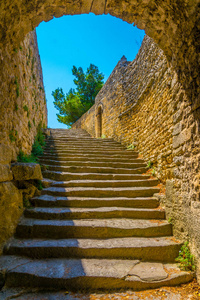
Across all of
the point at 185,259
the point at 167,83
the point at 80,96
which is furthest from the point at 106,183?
the point at 80,96

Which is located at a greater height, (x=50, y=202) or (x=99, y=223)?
(x=50, y=202)

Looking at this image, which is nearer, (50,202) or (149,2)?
(149,2)

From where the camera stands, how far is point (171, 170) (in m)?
2.94

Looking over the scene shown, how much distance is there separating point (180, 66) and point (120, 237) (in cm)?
263

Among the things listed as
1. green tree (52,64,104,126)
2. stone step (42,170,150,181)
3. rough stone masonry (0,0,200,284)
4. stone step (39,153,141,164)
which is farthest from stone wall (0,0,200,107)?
green tree (52,64,104,126)

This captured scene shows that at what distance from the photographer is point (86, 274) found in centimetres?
196

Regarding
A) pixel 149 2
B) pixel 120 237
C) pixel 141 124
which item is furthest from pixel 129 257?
pixel 141 124

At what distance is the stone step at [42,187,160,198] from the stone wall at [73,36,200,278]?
44 centimetres

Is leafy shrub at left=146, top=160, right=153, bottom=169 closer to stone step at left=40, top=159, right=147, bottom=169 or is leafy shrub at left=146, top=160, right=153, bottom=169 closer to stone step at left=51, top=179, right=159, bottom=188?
stone step at left=40, top=159, right=147, bottom=169

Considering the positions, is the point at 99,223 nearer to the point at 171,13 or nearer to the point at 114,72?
the point at 171,13

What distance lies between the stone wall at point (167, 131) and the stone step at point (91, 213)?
327 millimetres

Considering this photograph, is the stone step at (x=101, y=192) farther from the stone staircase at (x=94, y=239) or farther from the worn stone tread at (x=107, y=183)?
the worn stone tread at (x=107, y=183)

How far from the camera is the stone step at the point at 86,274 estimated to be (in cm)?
191

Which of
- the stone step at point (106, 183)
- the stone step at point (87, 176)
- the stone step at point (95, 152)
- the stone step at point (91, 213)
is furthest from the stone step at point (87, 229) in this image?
the stone step at point (95, 152)
